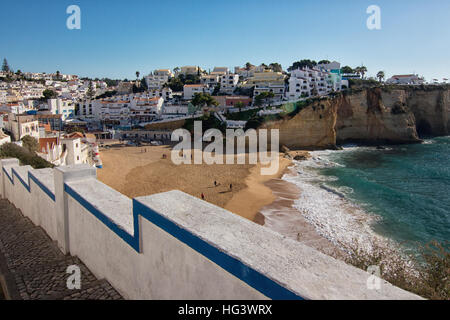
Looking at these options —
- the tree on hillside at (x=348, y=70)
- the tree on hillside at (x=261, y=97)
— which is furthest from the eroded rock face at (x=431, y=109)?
the tree on hillside at (x=348, y=70)

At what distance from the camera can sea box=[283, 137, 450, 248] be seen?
17422 millimetres

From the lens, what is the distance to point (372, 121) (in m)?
51.0

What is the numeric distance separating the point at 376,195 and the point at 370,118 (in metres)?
31.0

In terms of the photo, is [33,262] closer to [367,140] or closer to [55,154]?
[55,154]

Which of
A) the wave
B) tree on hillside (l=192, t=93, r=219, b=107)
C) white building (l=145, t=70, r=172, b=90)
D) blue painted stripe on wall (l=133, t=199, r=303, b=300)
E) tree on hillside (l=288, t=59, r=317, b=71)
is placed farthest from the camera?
tree on hillside (l=288, t=59, r=317, b=71)

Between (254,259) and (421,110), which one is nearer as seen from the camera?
(254,259)

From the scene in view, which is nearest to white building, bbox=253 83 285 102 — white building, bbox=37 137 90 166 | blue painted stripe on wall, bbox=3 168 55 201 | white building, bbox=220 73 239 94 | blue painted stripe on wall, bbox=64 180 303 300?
white building, bbox=220 73 239 94

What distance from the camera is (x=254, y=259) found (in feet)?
9.40

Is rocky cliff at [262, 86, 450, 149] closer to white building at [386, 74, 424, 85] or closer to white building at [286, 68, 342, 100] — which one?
white building at [286, 68, 342, 100]

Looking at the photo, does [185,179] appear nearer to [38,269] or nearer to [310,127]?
[38,269]

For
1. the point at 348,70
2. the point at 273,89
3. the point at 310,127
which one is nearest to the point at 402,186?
the point at 310,127
